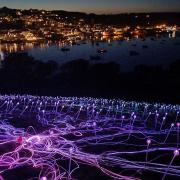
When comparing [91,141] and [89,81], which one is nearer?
[91,141]

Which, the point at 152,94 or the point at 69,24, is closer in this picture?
the point at 152,94

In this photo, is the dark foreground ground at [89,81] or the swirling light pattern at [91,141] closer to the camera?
the swirling light pattern at [91,141]

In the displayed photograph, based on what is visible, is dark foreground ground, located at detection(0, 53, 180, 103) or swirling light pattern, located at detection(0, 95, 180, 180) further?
dark foreground ground, located at detection(0, 53, 180, 103)

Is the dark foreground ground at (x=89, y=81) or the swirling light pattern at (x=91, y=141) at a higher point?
the swirling light pattern at (x=91, y=141)

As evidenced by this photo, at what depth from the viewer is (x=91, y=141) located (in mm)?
5562

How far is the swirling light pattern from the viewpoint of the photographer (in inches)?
175

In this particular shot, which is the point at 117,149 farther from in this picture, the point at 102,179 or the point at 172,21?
the point at 172,21

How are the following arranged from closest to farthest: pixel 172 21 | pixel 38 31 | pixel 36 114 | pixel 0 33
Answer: pixel 36 114 → pixel 0 33 → pixel 38 31 → pixel 172 21

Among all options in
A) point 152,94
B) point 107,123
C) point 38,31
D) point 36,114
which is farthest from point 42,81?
point 38,31

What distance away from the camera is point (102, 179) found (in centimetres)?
424

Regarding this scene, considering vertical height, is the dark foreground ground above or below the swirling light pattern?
below

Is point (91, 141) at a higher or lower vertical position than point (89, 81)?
higher

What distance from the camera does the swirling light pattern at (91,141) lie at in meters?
4.44

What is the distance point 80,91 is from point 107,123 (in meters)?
11.9
